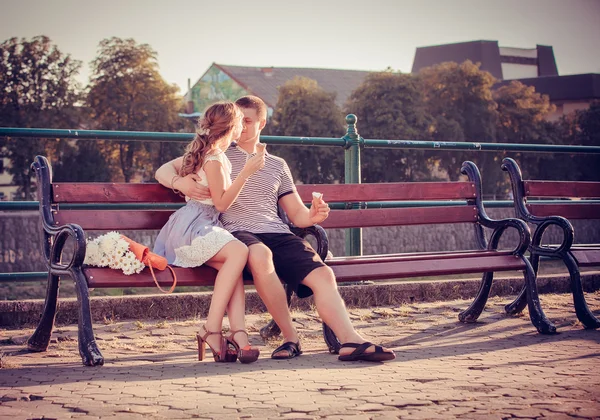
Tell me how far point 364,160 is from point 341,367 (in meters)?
39.3

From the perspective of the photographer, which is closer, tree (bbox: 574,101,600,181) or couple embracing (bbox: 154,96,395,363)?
couple embracing (bbox: 154,96,395,363)

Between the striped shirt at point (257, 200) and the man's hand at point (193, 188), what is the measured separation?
0.81 ft

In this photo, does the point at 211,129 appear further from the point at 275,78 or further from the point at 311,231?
the point at 275,78

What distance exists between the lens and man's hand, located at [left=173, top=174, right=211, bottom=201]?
5020 mm

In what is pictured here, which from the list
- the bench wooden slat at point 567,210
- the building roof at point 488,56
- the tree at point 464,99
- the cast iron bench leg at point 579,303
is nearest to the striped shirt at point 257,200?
the cast iron bench leg at point 579,303

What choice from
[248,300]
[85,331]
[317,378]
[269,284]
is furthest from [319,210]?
[248,300]

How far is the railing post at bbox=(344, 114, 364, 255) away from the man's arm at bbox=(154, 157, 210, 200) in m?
2.28

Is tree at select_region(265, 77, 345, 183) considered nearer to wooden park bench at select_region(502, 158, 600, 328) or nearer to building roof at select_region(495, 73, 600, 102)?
building roof at select_region(495, 73, 600, 102)

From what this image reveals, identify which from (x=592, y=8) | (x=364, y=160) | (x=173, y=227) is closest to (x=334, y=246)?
(x=364, y=160)

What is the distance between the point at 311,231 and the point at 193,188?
0.78 m

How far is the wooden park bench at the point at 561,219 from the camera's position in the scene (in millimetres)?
5828

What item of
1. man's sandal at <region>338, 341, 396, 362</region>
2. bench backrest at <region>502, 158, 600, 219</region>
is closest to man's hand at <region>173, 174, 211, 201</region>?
man's sandal at <region>338, 341, 396, 362</region>

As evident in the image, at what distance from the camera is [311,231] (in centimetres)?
533

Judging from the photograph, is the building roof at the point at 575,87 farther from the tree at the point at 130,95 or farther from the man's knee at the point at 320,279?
the man's knee at the point at 320,279
